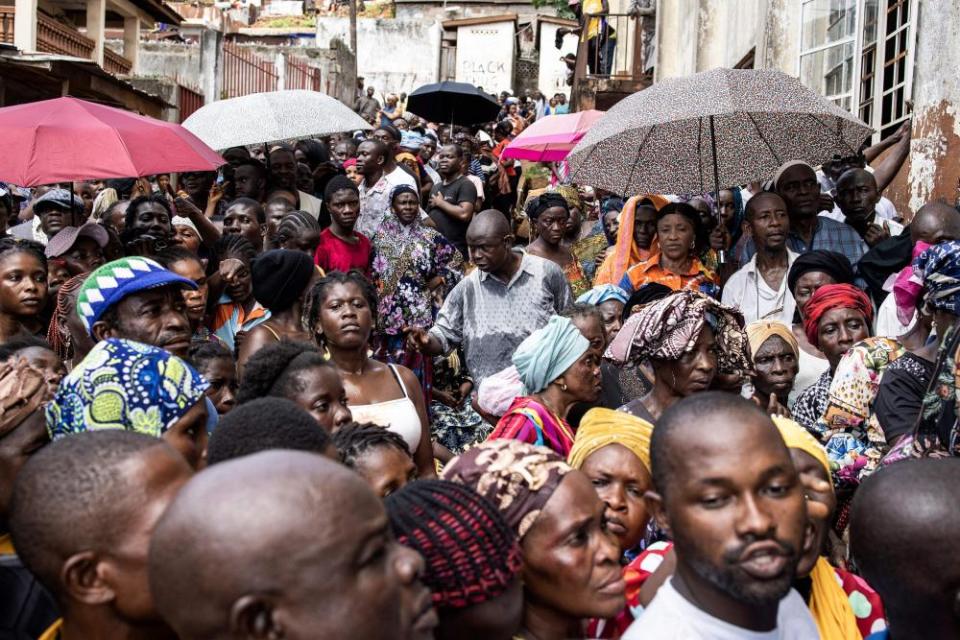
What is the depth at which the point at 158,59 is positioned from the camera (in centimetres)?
2994

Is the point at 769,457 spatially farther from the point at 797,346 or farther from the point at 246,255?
the point at 246,255

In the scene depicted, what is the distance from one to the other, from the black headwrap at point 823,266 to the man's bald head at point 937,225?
1.49 feet

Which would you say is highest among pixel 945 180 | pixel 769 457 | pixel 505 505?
pixel 945 180

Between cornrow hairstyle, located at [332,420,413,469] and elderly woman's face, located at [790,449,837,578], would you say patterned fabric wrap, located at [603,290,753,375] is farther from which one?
cornrow hairstyle, located at [332,420,413,469]

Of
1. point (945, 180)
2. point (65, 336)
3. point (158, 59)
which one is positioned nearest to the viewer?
point (65, 336)

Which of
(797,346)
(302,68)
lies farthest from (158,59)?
(797,346)

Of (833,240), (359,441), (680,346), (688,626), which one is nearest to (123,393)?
Result: (359,441)

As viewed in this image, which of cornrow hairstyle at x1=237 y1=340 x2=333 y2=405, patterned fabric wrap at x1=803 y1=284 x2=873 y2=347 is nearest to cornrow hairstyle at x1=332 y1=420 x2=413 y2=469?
cornrow hairstyle at x1=237 y1=340 x2=333 y2=405

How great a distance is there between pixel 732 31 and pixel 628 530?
13.4 metres

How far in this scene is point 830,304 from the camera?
5566mm

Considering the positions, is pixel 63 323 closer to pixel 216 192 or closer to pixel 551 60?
pixel 216 192

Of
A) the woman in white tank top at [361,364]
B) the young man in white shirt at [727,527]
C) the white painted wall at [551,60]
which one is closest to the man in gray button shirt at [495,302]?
the woman in white tank top at [361,364]

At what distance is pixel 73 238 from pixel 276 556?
16.6 feet

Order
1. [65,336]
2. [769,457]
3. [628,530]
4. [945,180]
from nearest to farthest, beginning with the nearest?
[769,457]
[628,530]
[65,336]
[945,180]
